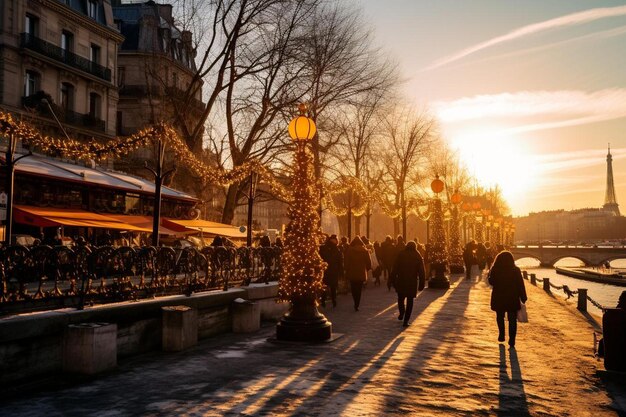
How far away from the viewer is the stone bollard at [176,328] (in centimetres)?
956

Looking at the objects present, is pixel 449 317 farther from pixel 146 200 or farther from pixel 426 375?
pixel 146 200

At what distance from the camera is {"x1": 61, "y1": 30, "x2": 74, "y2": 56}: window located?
3139 cm

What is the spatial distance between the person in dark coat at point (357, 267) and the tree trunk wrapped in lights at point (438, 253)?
8.71 m

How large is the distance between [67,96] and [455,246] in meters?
23.8

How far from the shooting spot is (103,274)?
28.8ft

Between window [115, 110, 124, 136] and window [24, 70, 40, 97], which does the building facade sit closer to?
window [24, 70, 40, 97]

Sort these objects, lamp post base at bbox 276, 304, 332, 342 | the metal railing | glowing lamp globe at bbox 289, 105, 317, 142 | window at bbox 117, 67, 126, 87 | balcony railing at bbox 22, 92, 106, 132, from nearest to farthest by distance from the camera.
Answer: the metal railing
lamp post base at bbox 276, 304, 332, 342
glowing lamp globe at bbox 289, 105, 317, 142
balcony railing at bbox 22, 92, 106, 132
window at bbox 117, 67, 126, 87

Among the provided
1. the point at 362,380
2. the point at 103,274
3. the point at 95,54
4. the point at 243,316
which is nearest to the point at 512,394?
the point at 362,380

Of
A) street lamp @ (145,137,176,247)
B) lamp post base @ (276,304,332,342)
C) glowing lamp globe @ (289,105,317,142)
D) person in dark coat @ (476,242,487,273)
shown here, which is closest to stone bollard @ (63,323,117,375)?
lamp post base @ (276,304,332,342)

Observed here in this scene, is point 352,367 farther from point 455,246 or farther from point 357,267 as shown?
point 455,246

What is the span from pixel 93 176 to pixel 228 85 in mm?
8663

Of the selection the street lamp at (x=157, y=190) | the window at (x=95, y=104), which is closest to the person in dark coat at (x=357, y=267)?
the street lamp at (x=157, y=190)

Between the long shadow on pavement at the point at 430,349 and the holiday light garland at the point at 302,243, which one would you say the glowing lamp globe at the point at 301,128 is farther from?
the long shadow on pavement at the point at 430,349

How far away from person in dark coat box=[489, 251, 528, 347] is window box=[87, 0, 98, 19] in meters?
30.2
